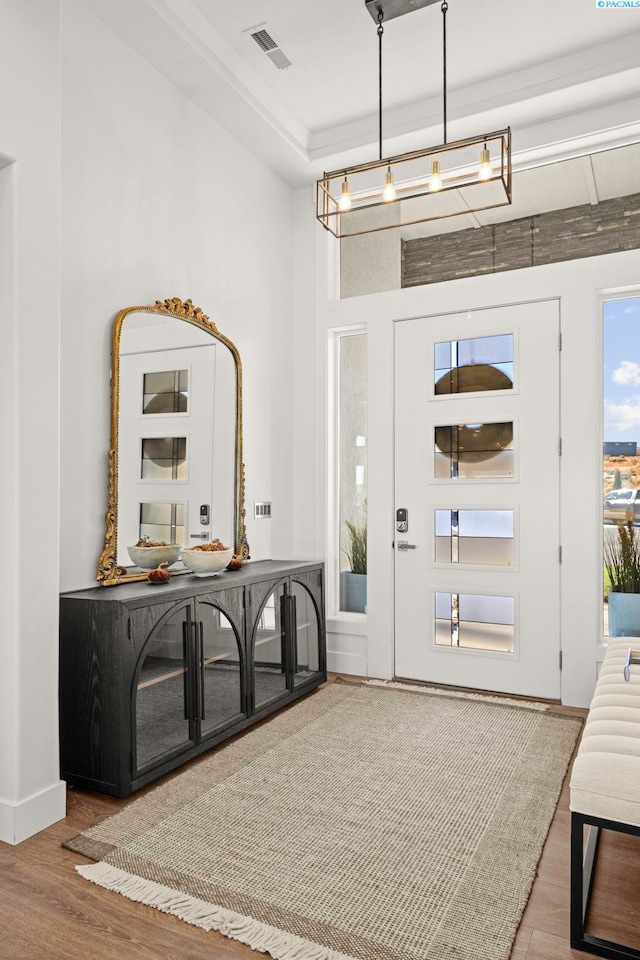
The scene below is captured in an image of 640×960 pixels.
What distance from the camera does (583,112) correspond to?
3.53m

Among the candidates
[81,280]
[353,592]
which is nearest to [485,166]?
[81,280]

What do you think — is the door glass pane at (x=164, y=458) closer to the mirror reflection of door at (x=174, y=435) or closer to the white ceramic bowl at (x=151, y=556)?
the mirror reflection of door at (x=174, y=435)

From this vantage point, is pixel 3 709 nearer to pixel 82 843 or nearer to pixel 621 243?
pixel 82 843

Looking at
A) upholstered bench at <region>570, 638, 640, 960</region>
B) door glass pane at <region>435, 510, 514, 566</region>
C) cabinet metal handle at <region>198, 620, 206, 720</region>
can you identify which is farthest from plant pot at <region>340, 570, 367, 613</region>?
upholstered bench at <region>570, 638, 640, 960</region>

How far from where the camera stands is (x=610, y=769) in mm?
1669

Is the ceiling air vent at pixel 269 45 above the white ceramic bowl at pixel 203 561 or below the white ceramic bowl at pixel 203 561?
above

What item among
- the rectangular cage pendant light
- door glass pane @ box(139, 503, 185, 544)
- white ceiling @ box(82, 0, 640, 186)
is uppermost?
white ceiling @ box(82, 0, 640, 186)

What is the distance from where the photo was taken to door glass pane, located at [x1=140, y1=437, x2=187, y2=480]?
3.04 m

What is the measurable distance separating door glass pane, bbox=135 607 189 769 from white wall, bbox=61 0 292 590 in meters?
0.44

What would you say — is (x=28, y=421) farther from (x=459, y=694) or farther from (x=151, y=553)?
(x=459, y=694)

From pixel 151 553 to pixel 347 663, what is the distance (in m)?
1.73

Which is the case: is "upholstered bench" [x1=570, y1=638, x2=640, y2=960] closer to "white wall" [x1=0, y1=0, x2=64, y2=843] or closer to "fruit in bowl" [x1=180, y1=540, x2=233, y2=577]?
"white wall" [x1=0, y1=0, x2=64, y2=843]

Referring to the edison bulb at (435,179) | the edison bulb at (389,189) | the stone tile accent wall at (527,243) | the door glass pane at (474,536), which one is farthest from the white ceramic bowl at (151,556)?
the stone tile accent wall at (527,243)

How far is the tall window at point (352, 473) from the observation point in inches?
167
